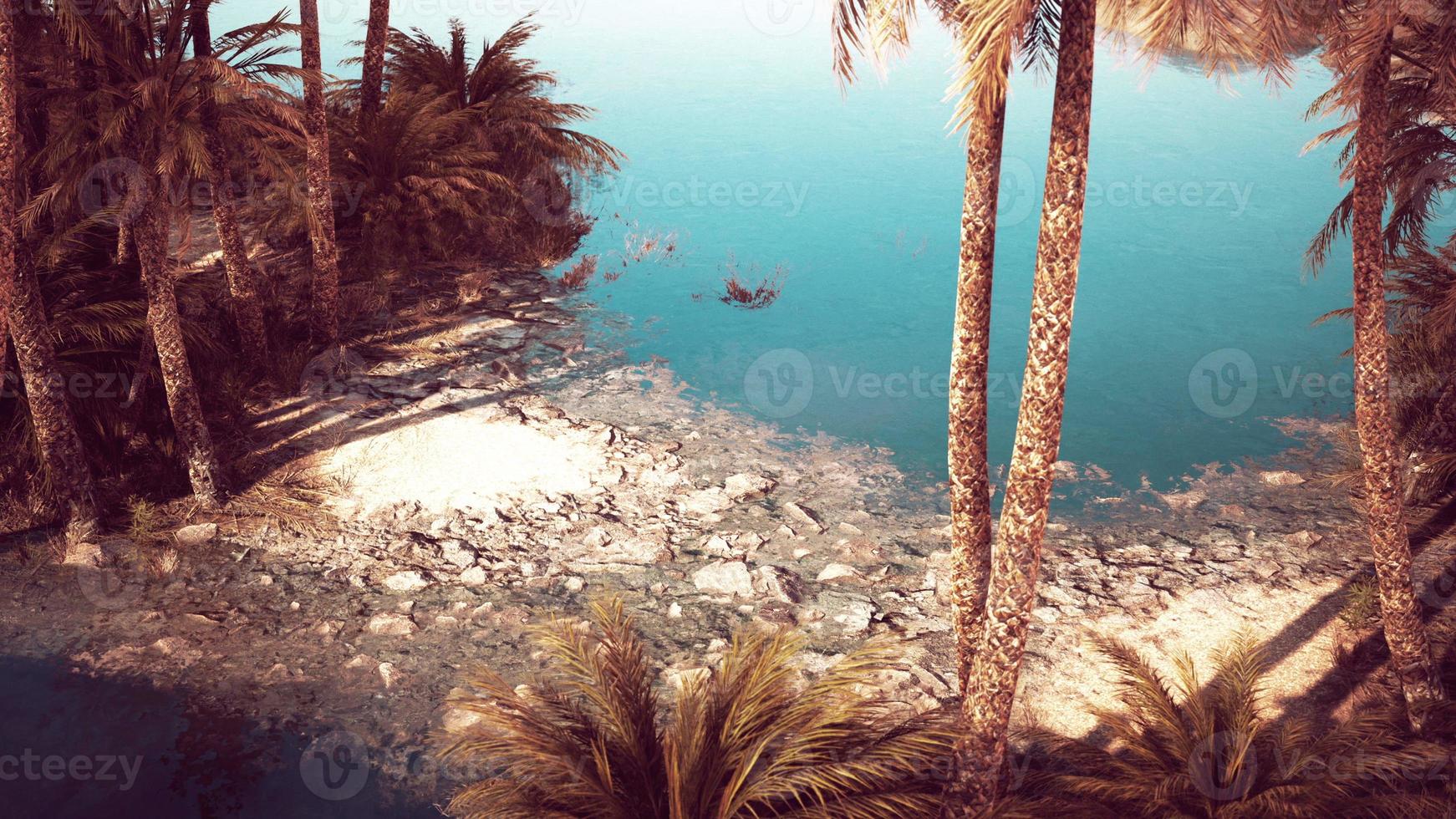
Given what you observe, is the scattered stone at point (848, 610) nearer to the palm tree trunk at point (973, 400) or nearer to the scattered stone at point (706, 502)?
the scattered stone at point (706, 502)

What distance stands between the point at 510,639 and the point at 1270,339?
14218 mm

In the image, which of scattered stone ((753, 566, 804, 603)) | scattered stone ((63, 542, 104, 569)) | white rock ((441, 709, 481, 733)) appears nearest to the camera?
white rock ((441, 709, 481, 733))

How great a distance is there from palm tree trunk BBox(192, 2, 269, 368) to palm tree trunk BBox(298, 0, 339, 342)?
0.79 metres

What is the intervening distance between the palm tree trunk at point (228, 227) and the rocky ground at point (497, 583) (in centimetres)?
81

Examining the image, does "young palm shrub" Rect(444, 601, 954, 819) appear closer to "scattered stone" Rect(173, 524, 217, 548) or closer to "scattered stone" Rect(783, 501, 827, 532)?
"scattered stone" Rect(783, 501, 827, 532)

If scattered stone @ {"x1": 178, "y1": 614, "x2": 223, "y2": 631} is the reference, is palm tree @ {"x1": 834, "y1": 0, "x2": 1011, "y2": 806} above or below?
above

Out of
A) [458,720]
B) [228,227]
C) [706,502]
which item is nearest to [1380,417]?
[706,502]

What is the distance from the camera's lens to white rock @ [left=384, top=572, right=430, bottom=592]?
9.83 metres

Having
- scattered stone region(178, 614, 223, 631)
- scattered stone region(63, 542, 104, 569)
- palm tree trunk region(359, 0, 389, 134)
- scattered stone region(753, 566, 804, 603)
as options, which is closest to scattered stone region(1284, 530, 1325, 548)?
scattered stone region(753, 566, 804, 603)

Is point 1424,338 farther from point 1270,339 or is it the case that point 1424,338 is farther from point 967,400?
point 967,400

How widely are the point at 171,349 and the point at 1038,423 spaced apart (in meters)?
8.47

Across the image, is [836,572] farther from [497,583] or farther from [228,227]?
[228,227]

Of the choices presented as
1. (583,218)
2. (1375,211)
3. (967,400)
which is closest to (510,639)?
(967,400)

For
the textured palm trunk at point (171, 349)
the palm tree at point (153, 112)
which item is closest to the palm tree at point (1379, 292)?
the palm tree at point (153, 112)
